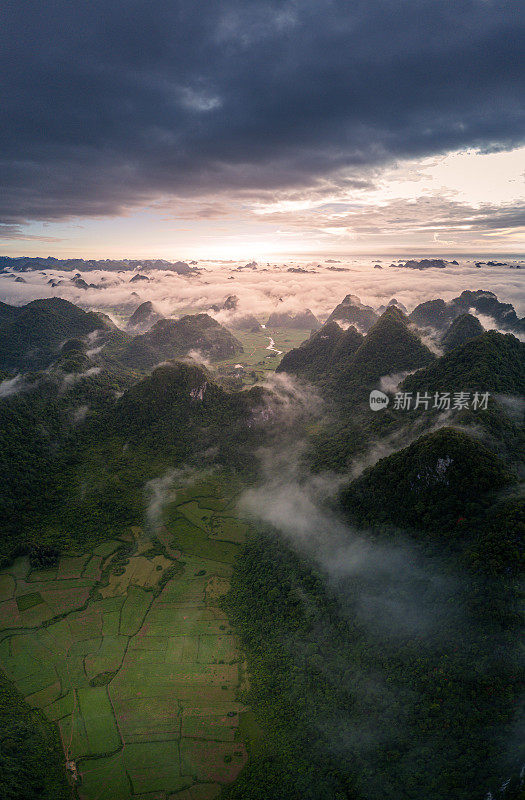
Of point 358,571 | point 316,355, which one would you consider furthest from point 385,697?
point 316,355

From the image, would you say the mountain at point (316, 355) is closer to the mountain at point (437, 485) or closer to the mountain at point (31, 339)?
the mountain at point (437, 485)

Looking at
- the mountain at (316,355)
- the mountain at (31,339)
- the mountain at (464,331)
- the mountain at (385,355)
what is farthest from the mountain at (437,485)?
the mountain at (31,339)

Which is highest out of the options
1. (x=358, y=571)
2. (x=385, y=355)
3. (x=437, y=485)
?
(x=385, y=355)

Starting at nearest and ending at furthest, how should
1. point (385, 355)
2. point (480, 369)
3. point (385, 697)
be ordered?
1. point (385, 697)
2. point (480, 369)
3. point (385, 355)

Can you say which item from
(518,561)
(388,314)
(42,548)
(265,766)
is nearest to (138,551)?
(42,548)

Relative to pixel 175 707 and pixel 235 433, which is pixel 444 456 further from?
pixel 235 433

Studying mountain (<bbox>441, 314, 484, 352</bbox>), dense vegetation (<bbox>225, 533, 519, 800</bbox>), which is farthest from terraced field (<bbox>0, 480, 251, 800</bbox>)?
mountain (<bbox>441, 314, 484, 352</bbox>)

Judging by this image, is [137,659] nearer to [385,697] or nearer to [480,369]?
[385,697]
